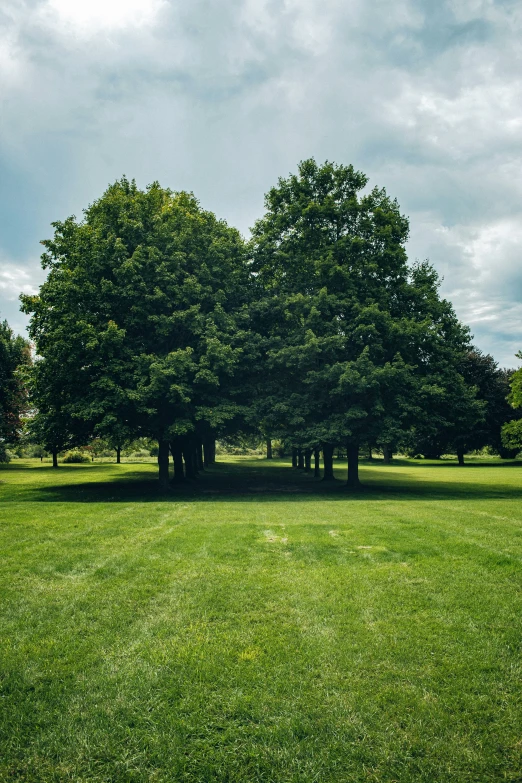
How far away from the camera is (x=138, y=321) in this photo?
19797mm

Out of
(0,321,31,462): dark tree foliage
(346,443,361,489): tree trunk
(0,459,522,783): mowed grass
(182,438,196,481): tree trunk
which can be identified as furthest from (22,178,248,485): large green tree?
(0,321,31,462): dark tree foliage

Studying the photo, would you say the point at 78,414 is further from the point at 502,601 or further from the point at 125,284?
the point at 502,601

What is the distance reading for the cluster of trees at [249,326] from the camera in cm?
1927

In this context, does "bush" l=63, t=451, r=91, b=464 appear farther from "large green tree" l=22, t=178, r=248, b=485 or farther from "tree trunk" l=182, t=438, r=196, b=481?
"large green tree" l=22, t=178, r=248, b=485

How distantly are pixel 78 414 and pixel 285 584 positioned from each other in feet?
46.8

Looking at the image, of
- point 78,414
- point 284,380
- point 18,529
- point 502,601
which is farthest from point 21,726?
point 284,380

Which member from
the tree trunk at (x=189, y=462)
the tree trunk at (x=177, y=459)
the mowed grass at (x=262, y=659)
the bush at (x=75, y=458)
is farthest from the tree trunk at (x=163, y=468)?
the bush at (x=75, y=458)

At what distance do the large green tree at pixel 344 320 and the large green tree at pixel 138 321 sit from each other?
2.84m

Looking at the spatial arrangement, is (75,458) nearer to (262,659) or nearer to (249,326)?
(249,326)

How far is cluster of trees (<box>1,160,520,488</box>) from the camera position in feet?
63.2

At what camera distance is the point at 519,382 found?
25891mm

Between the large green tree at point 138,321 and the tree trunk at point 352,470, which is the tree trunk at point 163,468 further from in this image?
the tree trunk at point 352,470

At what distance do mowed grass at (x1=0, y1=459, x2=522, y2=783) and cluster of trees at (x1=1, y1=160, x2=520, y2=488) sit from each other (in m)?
10.8

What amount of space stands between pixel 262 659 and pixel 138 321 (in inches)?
682
